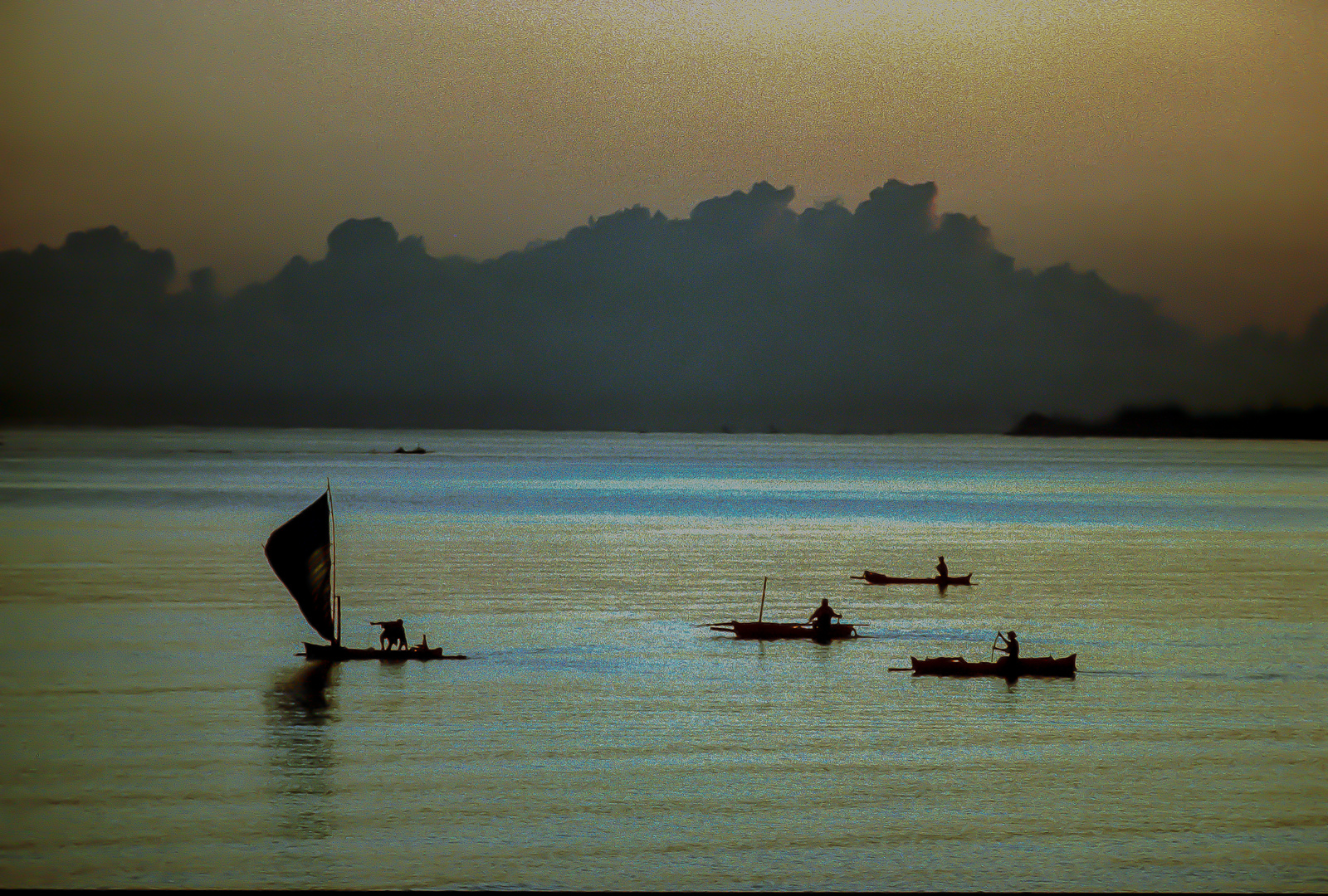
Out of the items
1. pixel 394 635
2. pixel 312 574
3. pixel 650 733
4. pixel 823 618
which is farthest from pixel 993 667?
pixel 312 574

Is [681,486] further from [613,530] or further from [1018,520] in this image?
[613,530]

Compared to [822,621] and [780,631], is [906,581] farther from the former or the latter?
[822,621]

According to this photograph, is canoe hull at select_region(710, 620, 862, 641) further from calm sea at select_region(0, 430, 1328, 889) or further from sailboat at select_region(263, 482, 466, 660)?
sailboat at select_region(263, 482, 466, 660)

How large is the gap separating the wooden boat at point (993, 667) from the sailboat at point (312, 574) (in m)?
13.0

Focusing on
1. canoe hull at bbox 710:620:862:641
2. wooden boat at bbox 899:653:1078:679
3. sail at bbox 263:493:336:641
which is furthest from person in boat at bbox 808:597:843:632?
sail at bbox 263:493:336:641

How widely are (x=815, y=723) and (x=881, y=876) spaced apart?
10894mm

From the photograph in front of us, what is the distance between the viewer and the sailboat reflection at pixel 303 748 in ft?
79.6

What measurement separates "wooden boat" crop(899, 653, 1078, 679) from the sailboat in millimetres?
13038

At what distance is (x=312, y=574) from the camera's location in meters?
41.3

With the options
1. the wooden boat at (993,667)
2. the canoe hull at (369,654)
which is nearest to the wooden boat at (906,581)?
the wooden boat at (993,667)

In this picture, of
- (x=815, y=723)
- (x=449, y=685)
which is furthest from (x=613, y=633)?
(x=815, y=723)

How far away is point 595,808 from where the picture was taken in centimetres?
2473

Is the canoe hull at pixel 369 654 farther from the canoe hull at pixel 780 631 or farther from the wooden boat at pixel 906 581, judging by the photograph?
the wooden boat at pixel 906 581

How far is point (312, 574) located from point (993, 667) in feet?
63.6
